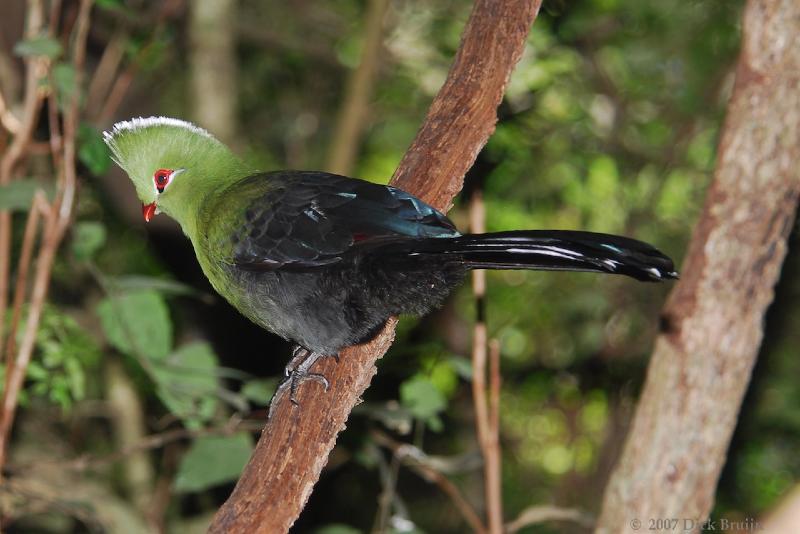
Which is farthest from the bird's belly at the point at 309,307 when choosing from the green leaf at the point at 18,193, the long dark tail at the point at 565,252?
the green leaf at the point at 18,193

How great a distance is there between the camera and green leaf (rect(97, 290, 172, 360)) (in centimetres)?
349

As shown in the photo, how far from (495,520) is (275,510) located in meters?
1.49

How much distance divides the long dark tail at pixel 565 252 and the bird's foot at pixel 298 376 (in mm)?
674

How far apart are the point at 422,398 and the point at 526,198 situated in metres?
2.81

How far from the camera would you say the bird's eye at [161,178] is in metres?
3.35

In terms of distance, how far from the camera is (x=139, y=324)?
352 centimetres

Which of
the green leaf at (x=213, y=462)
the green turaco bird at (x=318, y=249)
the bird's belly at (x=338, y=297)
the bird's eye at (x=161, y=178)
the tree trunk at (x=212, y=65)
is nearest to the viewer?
the green turaco bird at (x=318, y=249)

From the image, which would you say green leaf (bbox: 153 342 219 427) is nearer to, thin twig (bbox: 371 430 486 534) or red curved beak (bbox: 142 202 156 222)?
red curved beak (bbox: 142 202 156 222)

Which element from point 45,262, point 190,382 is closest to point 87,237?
point 45,262

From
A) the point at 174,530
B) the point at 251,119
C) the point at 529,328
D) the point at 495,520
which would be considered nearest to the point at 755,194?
the point at 495,520

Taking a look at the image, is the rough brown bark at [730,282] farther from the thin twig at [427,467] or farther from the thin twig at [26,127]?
the thin twig at [26,127]

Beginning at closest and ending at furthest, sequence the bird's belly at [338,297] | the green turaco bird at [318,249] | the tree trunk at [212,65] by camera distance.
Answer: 1. the green turaco bird at [318,249]
2. the bird's belly at [338,297]
3. the tree trunk at [212,65]

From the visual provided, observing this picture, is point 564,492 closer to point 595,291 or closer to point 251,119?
point 595,291

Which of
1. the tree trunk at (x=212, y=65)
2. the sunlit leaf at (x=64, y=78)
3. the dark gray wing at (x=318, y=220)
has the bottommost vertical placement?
the dark gray wing at (x=318, y=220)
